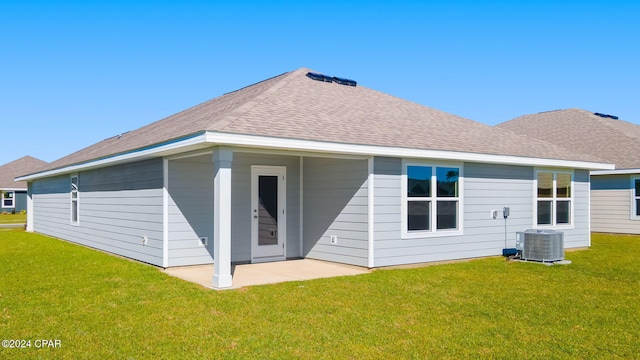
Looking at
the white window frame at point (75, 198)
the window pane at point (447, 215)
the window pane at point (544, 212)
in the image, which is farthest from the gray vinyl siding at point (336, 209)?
the white window frame at point (75, 198)

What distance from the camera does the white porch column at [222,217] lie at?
7824 millimetres

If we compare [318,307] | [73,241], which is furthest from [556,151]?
[73,241]

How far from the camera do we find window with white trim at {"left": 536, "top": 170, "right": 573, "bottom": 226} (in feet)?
42.0

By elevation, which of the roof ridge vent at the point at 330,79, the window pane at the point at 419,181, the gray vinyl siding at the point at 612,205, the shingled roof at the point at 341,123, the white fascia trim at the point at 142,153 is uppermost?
the roof ridge vent at the point at 330,79

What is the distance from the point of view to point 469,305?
6781mm

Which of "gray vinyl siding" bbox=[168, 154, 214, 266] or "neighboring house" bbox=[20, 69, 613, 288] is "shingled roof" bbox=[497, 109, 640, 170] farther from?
"gray vinyl siding" bbox=[168, 154, 214, 266]

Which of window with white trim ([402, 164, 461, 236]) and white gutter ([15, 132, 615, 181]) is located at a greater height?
white gutter ([15, 132, 615, 181])

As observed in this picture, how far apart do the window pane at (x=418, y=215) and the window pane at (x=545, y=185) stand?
4148mm

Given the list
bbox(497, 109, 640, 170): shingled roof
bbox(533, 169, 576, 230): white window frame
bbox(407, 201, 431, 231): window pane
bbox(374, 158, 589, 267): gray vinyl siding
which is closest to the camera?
bbox(374, 158, 589, 267): gray vinyl siding

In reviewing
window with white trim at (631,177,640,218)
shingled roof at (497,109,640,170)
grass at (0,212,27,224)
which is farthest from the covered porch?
grass at (0,212,27,224)

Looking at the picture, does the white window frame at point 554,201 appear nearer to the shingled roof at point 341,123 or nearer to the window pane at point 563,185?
the window pane at point 563,185

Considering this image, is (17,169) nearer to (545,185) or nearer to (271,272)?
(271,272)

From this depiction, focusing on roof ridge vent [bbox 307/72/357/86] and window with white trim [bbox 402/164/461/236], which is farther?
roof ridge vent [bbox 307/72/357/86]

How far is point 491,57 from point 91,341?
15187mm
